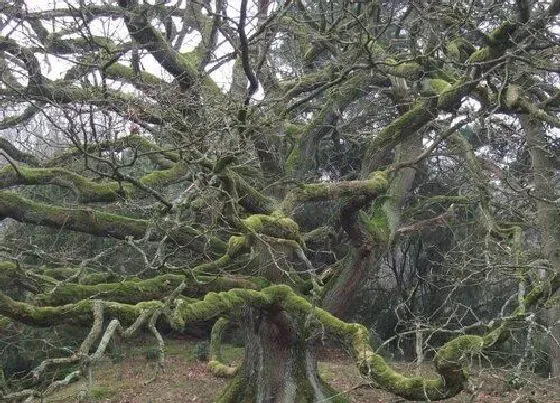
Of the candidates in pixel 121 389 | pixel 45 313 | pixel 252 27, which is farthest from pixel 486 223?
pixel 121 389

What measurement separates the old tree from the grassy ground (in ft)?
2.66

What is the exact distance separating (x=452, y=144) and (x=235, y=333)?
789 cm

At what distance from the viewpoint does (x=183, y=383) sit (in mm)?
11883

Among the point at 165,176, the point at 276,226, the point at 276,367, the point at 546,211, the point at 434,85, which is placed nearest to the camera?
the point at 276,226

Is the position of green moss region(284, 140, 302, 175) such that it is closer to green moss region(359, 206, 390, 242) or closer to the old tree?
the old tree

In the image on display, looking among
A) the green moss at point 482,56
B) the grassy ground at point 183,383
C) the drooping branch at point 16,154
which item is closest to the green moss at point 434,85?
the green moss at point 482,56

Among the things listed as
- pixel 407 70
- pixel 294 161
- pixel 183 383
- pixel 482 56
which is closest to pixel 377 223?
pixel 294 161

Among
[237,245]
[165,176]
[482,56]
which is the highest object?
[482,56]

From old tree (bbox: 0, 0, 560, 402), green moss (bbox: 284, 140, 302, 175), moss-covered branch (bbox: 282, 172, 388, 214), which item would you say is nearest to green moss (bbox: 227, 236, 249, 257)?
old tree (bbox: 0, 0, 560, 402)

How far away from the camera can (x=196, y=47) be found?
1012 centimetres

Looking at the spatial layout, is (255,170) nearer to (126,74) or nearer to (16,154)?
(126,74)

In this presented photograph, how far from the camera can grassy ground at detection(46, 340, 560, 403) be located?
1028 centimetres

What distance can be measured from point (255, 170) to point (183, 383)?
487cm

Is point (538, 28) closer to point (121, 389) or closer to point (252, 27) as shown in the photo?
point (252, 27)
